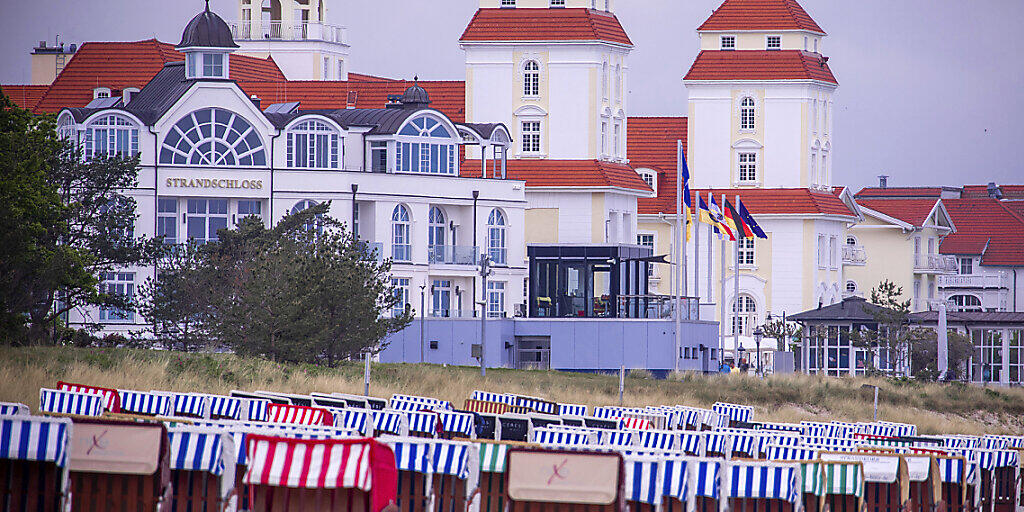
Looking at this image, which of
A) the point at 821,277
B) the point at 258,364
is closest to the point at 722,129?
the point at 821,277

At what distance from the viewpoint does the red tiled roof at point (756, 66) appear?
94.0 metres

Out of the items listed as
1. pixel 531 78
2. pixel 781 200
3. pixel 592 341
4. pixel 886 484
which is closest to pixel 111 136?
pixel 592 341

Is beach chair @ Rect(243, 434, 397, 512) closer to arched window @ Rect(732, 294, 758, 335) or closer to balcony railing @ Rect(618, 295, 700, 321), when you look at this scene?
balcony railing @ Rect(618, 295, 700, 321)

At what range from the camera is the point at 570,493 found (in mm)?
13461

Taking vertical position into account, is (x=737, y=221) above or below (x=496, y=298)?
above

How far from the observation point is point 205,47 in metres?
69.1

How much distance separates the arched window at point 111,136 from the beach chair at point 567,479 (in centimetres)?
5356

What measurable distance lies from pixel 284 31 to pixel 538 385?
61.6 metres

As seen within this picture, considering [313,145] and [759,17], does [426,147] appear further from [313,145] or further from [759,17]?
[759,17]

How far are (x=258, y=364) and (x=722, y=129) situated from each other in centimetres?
5880

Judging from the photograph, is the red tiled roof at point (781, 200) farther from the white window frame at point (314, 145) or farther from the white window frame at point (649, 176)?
the white window frame at point (314, 145)

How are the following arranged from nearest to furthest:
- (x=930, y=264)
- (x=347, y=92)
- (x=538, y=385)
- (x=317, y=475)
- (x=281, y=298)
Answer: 1. (x=317, y=475)
2. (x=281, y=298)
3. (x=538, y=385)
4. (x=347, y=92)
5. (x=930, y=264)

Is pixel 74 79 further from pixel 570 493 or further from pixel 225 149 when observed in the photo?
pixel 570 493

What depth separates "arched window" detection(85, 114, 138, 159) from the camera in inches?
2574
